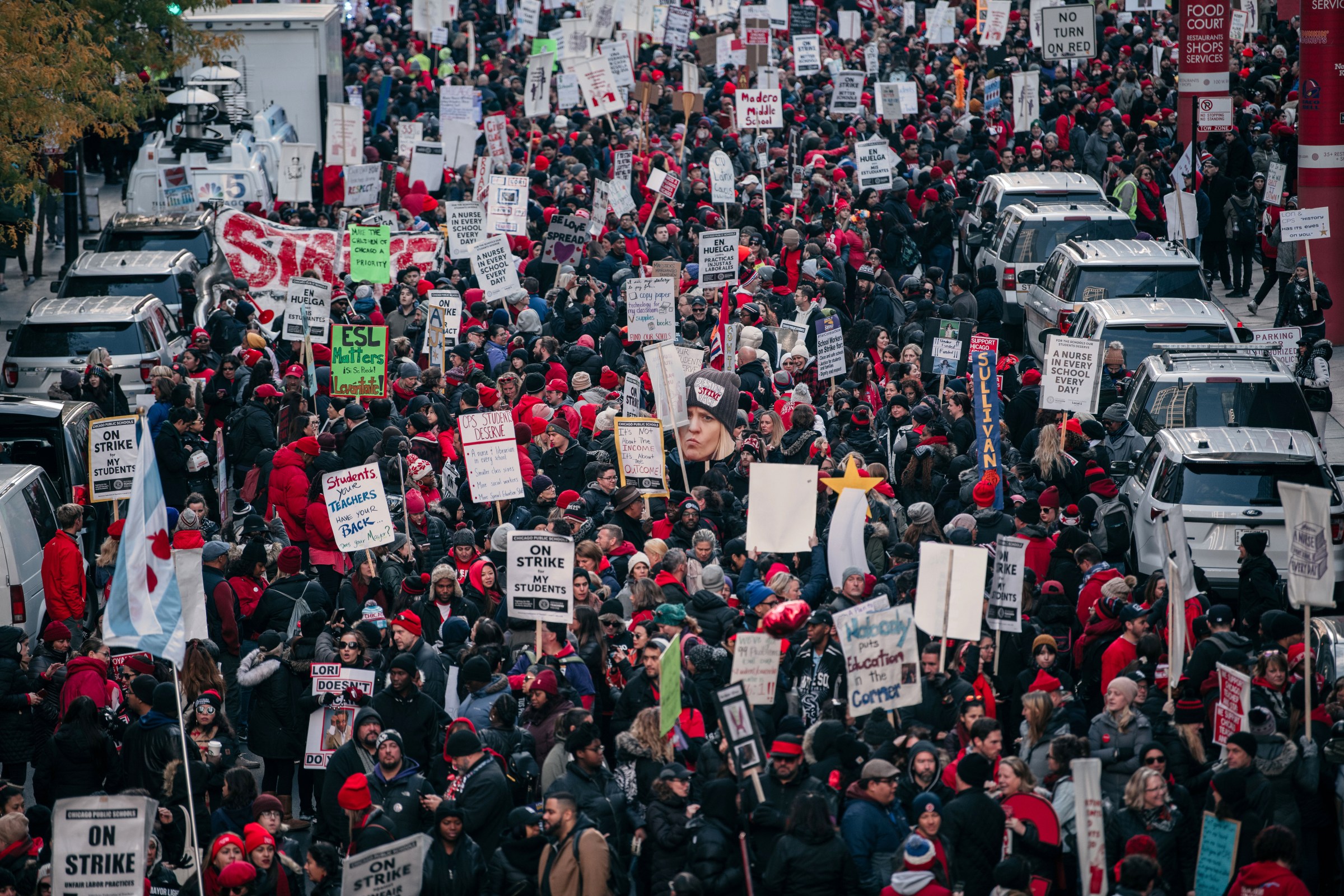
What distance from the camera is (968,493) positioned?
46.5 ft

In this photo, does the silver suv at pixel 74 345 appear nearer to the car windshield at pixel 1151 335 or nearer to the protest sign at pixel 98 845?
the car windshield at pixel 1151 335

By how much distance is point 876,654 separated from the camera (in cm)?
984

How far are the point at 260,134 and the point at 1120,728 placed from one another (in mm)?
23426

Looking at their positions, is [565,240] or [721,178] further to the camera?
[721,178]

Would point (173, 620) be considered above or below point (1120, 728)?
above

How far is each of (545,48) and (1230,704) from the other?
27.2 metres

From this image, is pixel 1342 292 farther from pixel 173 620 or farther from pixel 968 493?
pixel 173 620

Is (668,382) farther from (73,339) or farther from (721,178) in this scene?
(721,178)

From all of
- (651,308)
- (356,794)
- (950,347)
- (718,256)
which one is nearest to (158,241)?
(718,256)

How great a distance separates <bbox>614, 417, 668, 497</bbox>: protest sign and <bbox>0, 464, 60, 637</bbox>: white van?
472cm

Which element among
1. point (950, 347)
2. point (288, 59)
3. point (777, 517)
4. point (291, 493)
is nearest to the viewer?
point (777, 517)

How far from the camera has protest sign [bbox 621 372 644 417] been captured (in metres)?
15.5

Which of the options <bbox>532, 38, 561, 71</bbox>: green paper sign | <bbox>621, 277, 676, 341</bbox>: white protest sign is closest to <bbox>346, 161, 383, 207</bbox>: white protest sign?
<bbox>532, 38, 561, 71</bbox>: green paper sign

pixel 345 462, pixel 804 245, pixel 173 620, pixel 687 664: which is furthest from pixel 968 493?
pixel 804 245
